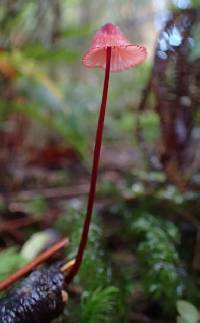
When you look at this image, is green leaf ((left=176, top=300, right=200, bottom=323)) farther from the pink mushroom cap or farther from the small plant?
the pink mushroom cap

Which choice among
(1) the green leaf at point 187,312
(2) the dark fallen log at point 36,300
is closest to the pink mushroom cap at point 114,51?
(2) the dark fallen log at point 36,300

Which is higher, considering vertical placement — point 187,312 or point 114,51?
point 114,51

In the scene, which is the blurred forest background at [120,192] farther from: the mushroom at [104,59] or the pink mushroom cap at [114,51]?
the pink mushroom cap at [114,51]

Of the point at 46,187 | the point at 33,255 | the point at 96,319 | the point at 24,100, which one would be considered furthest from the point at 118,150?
the point at 96,319

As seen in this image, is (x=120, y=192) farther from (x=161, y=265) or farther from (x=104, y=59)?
(x=104, y=59)

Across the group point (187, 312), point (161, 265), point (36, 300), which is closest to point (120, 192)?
point (161, 265)

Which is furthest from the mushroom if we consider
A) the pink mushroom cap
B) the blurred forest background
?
the blurred forest background
